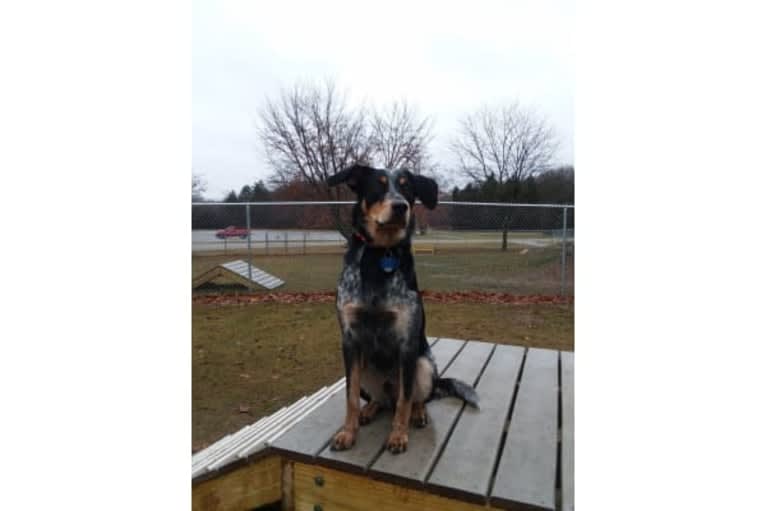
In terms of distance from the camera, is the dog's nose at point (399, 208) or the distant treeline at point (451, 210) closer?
the dog's nose at point (399, 208)

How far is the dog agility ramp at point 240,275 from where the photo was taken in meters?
2.18

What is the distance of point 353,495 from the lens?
3.12ft

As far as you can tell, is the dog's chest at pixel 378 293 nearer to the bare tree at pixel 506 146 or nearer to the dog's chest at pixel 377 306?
the dog's chest at pixel 377 306

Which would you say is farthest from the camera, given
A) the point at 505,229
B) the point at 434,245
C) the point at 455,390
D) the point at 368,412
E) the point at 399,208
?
the point at 505,229

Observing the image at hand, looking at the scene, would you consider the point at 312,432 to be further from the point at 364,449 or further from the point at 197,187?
the point at 197,187

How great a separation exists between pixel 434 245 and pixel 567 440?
121 centimetres

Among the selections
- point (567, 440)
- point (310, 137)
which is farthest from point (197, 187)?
point (567, 440)

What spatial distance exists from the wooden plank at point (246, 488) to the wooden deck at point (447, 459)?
2cm

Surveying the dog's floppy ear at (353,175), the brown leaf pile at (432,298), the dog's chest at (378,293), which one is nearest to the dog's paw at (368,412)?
the dog's chest at (378,293)

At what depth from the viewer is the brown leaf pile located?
241cm
